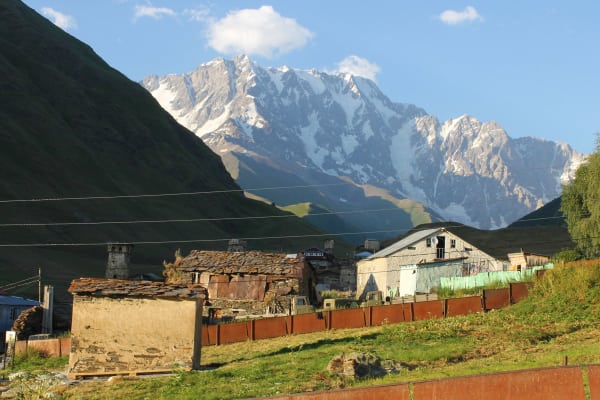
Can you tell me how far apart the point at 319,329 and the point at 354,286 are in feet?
184

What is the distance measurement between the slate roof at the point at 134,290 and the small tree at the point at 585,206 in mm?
46580

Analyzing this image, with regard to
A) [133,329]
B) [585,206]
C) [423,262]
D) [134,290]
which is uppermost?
[585,206]

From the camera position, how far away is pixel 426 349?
32719 mm

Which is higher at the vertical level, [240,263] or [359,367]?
[240,263]

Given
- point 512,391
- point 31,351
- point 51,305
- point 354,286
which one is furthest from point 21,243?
point 512,391

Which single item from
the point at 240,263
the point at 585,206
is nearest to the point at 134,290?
the point at 240,263

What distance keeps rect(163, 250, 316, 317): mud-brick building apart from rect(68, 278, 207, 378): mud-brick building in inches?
913

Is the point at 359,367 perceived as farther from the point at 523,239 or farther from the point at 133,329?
the point at 523,239

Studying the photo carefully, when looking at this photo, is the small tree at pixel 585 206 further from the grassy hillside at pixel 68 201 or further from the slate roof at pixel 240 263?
the grassy hillside at pixel 68 201

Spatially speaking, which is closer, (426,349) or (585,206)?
(426,349)

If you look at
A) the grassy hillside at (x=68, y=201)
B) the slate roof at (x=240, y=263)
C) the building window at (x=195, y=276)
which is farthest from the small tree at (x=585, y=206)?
the grassy hillside at (x=68, y=201)

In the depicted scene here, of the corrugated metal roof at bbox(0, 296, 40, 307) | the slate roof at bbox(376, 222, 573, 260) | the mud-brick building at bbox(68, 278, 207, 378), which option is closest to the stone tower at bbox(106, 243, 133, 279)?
the corrugated metal roof at bbox(0, 296, 40, 307)

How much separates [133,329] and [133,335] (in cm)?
27

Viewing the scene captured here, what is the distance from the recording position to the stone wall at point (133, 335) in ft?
114
